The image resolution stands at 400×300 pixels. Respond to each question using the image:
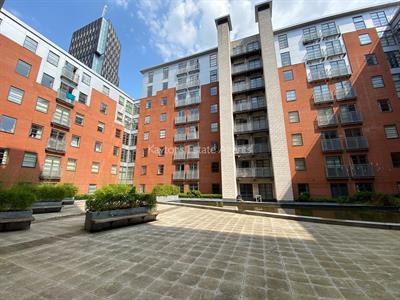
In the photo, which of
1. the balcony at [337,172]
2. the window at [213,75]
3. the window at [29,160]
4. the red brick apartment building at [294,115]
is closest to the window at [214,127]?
the red brick apartment building at [294,115]

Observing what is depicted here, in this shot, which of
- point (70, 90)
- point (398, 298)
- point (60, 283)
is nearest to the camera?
point (398, 298)

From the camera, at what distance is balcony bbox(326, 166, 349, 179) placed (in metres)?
18.3

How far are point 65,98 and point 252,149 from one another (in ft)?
82.5

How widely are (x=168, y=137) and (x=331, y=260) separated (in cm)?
2588

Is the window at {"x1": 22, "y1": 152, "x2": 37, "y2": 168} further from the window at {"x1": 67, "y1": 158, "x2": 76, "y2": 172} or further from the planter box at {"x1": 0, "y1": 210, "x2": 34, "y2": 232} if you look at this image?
the planter box at {"x1": 0, "y1": 210, "x2": 34, "y2": 232}

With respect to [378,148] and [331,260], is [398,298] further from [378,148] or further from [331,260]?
[378,148]

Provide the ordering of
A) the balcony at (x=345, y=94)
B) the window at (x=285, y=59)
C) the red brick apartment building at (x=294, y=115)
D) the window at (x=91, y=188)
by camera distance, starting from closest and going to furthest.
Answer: the red brick apartment building at (x=294, y=115) < the balcony at (x=345, y=94) < the window at (x=285, y=59) < the window at (x=91, y=188)

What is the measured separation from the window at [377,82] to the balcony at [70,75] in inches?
1482

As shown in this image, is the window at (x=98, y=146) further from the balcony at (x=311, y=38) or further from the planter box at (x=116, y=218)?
the balcony at (x=311, y=38)

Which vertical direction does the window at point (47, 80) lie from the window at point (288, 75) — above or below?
below

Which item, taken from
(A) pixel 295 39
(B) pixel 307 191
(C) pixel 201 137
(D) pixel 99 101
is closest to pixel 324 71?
(A) pixel 295 39

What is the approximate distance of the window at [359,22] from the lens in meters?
21.8

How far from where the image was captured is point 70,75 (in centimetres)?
2309

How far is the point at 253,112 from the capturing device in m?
23.6
